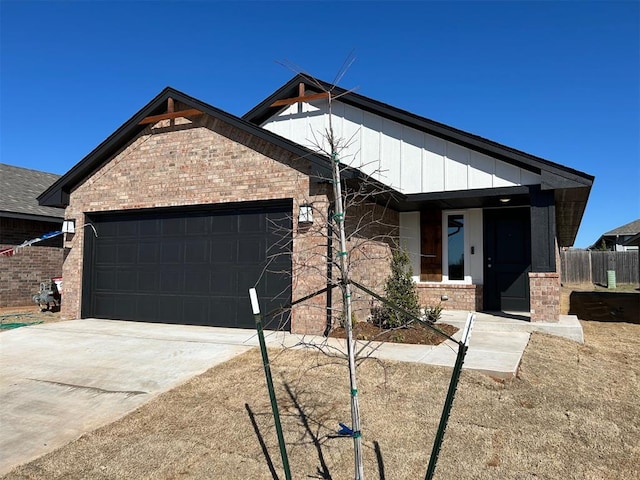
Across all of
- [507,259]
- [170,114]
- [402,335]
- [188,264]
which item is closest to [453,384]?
[402,335]

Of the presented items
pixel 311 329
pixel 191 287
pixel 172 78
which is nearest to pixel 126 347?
pixel 191 287

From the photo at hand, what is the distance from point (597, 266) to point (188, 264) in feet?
93.5

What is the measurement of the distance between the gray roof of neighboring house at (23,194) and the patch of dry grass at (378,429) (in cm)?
1068

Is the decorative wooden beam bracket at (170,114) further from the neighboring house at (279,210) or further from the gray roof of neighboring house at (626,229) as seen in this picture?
the gray roof of neighboring house at (626,229)

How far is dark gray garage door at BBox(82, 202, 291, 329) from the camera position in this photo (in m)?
9.11

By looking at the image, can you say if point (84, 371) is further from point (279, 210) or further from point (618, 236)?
point (618, 236)

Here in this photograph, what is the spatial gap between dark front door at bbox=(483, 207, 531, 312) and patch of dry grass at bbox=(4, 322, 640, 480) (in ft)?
16.2

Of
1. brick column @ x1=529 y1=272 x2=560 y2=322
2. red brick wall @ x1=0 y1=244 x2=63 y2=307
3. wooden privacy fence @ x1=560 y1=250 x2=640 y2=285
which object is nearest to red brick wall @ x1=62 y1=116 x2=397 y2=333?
brick column @ x1=529 y1=272 x2=560 y2=322

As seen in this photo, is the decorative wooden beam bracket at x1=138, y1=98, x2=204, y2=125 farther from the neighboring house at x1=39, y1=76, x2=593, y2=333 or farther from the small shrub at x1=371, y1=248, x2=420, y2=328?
the small shrub at x1=371, y1=248, x2=420, y2=328

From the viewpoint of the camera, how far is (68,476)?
11.6 feet

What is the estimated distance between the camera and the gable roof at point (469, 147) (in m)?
8.66

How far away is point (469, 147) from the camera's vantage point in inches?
394

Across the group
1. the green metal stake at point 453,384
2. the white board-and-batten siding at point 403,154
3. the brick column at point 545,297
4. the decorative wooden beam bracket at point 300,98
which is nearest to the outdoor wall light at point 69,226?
the white board-and-batten siding at point 403,154

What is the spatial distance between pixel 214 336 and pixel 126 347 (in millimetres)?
1543
